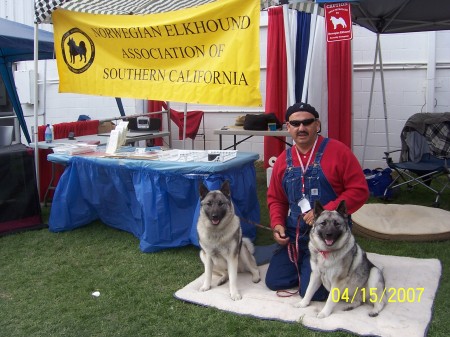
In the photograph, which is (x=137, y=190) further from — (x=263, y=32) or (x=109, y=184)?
(x=263, y=32)

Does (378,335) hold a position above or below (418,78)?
below

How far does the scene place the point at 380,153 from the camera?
7922mm

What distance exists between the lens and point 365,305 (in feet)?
10.5

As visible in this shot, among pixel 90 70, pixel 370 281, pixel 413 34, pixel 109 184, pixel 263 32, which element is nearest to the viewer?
pixel 370 281

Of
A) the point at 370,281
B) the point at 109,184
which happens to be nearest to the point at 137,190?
the point at 109,184

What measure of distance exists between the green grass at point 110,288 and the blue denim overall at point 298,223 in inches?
20.1

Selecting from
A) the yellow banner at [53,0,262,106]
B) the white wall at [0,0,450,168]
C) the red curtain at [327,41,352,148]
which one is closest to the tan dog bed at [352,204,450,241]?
the yellow banner at [53,0,262,106]

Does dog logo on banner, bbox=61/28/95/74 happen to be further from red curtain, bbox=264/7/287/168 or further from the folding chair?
the folding chair

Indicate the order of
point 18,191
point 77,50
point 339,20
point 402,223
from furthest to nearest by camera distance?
1. point 77,50
2. point 18,191
3. point 402,223
4. point 339,20

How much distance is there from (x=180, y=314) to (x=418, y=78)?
5957 millimetres

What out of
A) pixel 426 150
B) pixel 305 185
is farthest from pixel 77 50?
pixel 426 150

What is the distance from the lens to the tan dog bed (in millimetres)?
4504
